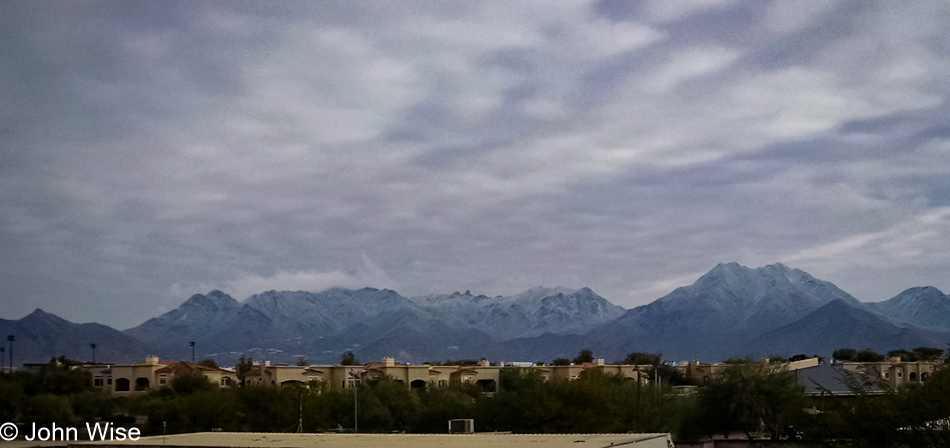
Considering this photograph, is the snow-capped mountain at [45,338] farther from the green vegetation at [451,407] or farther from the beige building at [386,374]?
the green vegetation at [451,407]

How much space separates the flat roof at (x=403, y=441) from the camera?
114ft

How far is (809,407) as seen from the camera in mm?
55969

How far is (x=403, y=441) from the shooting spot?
3825 centimetres

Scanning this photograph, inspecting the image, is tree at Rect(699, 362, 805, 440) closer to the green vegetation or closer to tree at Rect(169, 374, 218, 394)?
the green vegetation

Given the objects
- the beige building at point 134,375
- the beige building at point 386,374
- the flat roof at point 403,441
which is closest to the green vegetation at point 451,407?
the beige building at point 134,375

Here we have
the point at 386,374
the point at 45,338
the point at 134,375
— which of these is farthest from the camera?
the point at 45,338

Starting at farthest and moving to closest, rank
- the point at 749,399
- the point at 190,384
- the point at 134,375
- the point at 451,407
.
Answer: the point at 134,375 < the point at 190,384 < the point at 451,407 < the point at 749,399

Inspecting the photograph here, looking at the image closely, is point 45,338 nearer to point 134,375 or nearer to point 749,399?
point 134,375

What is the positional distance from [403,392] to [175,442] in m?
45.7

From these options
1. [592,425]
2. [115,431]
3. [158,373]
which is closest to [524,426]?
[592,425]

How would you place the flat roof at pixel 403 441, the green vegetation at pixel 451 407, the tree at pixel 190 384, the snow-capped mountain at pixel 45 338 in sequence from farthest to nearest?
1. the snow-capped mountain at pixel 45 338
2. the tree at pixel 190 384
3. the green vegetation at pixel 451 407
4. the flat roof at pixel 403 441

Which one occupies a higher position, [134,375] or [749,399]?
[134,375]

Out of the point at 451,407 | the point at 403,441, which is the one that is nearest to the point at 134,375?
the point at 451,407

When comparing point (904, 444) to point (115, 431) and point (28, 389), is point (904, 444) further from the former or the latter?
point (28, 389)
